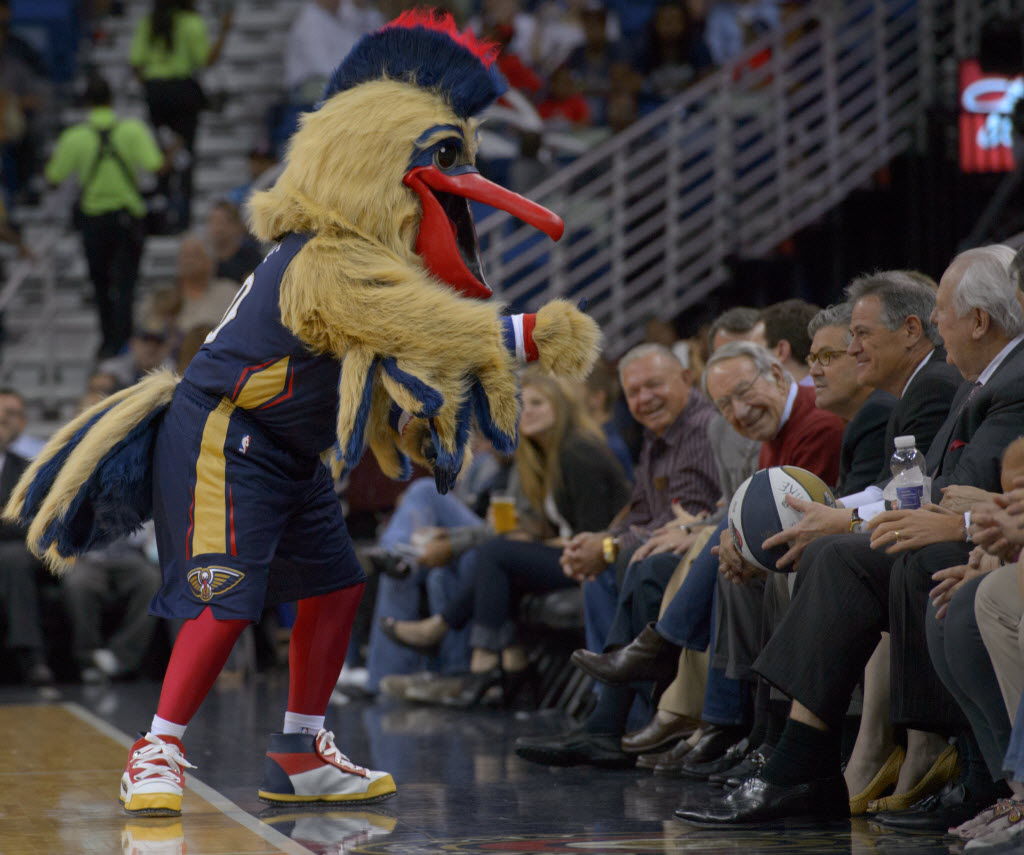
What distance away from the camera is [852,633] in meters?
4.09

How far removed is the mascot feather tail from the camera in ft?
14.6

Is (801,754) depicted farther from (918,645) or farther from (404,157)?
(404,157)

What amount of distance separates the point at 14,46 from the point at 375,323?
9.59 meters

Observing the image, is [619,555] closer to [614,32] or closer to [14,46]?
[614,32]

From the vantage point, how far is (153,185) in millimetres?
11719

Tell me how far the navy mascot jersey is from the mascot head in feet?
0.48

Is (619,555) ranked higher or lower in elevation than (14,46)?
lower

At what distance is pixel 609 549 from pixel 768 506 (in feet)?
4.70

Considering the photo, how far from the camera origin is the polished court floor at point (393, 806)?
12.9ft

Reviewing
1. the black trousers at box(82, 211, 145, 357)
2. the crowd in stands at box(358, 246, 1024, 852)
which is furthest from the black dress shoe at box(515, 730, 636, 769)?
the black trousers at box(82, 211, 145, 357)

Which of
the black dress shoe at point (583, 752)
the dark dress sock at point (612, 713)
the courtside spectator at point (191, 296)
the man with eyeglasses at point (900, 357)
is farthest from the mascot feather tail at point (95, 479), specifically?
the courtside spectator at point (191, 296)

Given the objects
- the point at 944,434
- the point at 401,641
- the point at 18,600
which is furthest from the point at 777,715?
the point at 18,600

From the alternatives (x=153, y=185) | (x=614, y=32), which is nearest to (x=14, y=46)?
(x=153, y=185)

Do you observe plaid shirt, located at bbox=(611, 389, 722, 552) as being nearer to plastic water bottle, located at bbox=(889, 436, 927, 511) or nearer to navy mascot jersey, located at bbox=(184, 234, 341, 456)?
plastic water bottle, located at bbox=(889, 436, 927, 511)
